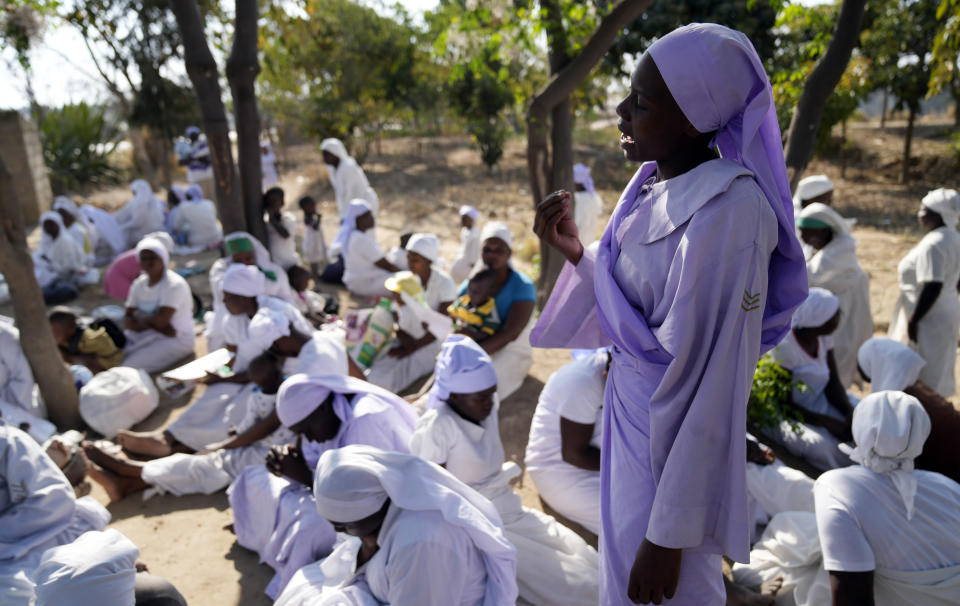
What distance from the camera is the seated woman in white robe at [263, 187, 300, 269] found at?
759 centimetres

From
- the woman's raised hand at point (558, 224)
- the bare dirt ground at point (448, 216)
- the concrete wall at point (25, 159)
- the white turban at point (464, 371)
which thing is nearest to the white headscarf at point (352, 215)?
the bare dirt ground at point (448, 216)

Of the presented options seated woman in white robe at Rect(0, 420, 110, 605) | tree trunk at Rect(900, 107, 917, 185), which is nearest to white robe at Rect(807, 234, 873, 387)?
seated woman in white robe at Rect(0, 420, 110, 605)

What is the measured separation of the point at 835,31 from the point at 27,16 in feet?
38.7

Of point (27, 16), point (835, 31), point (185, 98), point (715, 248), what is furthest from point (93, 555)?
point (185, 98)

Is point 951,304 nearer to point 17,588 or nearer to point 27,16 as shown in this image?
point 17,588

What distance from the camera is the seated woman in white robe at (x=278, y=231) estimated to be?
7590mm

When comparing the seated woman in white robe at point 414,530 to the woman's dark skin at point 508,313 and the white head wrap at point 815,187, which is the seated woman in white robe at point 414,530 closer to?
the woman's dark skin at point 508,313

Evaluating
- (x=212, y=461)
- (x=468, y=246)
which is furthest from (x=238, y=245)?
(x=468, y=246)

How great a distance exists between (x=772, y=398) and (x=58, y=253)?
28.7 ft

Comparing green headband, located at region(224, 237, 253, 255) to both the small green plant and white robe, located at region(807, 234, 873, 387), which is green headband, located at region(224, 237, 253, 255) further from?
white robe, located at region(807, 234, 873, 387)

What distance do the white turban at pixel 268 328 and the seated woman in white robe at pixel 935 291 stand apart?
447 cm

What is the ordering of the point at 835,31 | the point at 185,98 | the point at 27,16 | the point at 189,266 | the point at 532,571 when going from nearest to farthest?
the point at 532,571, the point at 835,31, the point at 189,266, the point at 27,16, the point at 185,98

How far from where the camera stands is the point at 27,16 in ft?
34.1

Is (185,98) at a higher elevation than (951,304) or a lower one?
higher
